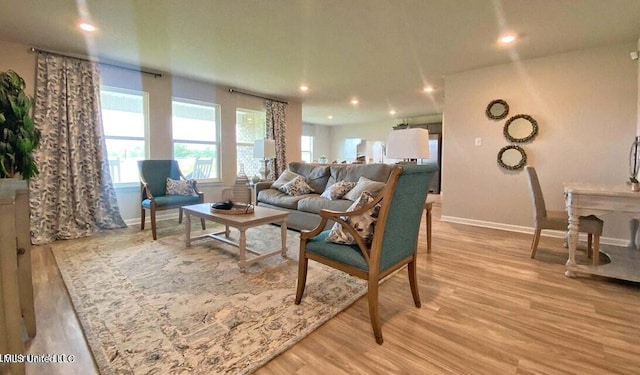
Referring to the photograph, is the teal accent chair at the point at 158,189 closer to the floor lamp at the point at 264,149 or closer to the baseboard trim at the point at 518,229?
the floor lamp at the point at 264,149

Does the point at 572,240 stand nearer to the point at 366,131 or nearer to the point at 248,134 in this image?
the point at 248,134

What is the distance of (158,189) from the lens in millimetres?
4090

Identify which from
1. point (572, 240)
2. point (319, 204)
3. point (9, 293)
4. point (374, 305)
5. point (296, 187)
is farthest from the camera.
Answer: point (296, 187)

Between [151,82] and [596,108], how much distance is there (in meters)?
5.94

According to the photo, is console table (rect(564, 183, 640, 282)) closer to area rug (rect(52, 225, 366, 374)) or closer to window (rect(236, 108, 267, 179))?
area rug (rect(52, 225, 366, 374))

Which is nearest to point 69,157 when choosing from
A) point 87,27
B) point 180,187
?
point 180,187

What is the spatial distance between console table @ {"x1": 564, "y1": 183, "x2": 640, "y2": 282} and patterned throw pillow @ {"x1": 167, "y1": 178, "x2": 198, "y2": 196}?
416 centimetres

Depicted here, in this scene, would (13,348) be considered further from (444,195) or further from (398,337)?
(444,195)

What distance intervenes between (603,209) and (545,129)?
1.83 meters

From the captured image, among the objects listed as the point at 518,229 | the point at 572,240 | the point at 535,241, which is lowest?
the point at 518,229

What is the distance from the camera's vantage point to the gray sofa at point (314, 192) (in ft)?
11.6

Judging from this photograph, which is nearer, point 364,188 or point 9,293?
point 9,293

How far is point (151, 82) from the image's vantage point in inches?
173

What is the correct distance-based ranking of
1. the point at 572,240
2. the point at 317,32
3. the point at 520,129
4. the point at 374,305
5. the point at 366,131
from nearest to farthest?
the point at 374,305 → the point at 572,240 → the point at 317,32 → the point at 520,129 → the point at 366,131
